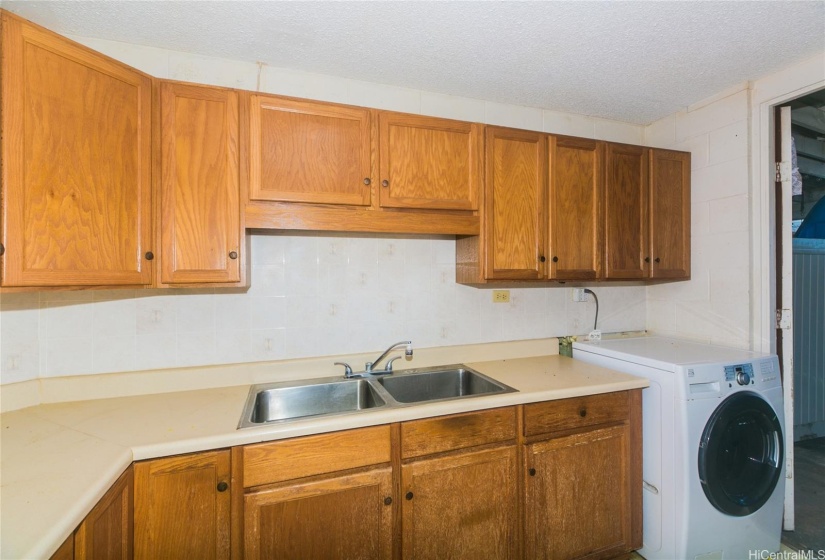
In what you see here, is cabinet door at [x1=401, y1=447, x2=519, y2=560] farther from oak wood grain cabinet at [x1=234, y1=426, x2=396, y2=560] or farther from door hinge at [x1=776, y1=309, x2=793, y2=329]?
door hinge at [x1=776, y1=309, x2=793, y2=329]

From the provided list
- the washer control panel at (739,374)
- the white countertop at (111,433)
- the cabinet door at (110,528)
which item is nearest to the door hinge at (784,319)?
the washer control panel at (739,374)

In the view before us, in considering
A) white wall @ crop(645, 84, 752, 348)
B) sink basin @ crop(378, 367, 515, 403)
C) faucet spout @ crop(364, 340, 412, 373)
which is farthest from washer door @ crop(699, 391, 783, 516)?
faucet spout @ crop(364, 340, 412, 373)

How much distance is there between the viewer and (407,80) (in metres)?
1.98

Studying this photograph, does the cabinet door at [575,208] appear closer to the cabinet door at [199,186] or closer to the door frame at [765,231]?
the door frame at [765,231]

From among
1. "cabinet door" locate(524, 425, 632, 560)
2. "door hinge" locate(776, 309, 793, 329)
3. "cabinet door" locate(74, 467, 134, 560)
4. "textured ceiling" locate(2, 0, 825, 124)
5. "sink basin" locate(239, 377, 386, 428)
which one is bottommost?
"cabinet door" locate(524, 425, 632, 560)

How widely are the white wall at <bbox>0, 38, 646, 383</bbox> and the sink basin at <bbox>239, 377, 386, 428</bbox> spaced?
0.19 m

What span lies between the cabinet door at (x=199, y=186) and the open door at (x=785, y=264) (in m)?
2.79

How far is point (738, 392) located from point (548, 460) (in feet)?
3.24

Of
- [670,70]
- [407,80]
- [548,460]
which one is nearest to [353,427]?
[548,460]

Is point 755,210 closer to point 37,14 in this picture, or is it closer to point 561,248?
point 561,248

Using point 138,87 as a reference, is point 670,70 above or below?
above

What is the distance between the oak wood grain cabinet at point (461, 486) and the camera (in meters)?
1.43

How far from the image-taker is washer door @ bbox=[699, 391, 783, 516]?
1671 mm

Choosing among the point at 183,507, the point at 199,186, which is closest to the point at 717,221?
the point at 199,186
